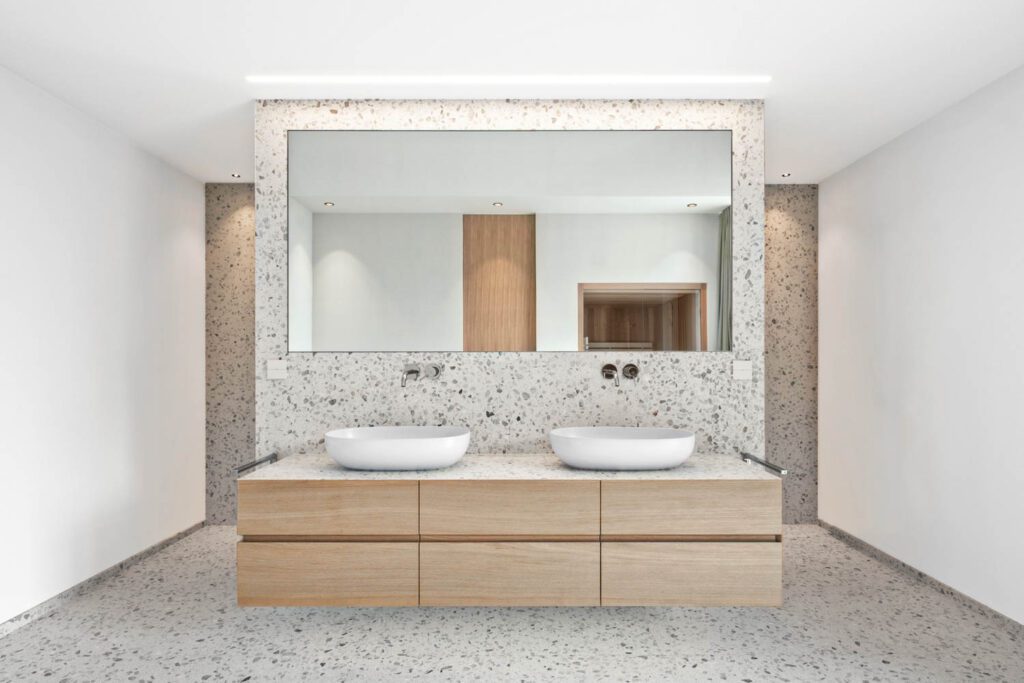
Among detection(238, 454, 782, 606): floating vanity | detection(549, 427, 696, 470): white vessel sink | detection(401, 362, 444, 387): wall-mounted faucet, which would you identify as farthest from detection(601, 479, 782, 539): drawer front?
detection(401, 362, 444, 387): wall-mounted faucet

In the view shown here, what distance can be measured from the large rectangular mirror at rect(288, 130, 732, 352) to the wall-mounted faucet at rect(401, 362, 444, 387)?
0.35 feet

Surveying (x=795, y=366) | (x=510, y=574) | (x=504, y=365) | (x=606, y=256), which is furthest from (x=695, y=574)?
(x=795, y=366)

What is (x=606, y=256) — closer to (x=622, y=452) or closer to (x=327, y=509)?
(x=622, y=452)

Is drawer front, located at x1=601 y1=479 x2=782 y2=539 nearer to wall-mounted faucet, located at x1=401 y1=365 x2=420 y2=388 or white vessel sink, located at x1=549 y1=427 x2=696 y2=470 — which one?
white vessel sink, located at x1=549 y1=427 x2=696 y2=470

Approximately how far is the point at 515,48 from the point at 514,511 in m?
2.02

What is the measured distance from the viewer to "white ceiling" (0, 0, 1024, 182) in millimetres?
2600

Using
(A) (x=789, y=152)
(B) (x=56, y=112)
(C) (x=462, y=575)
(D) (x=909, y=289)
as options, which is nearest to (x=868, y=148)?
(A) (x=789, y=152)

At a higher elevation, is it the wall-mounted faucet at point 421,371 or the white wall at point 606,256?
the white wall at point 606,256

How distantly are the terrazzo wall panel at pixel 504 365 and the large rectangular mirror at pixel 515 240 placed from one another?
7cm

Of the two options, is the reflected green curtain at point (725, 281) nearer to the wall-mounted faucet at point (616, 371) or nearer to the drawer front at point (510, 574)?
the wall-mounted faucet at point (616, 371)

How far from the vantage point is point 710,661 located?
109 inches

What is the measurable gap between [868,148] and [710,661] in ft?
10.8

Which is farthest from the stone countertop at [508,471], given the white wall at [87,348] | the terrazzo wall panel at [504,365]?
the white wall at [87,348]

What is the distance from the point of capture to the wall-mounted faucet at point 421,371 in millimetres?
3535
